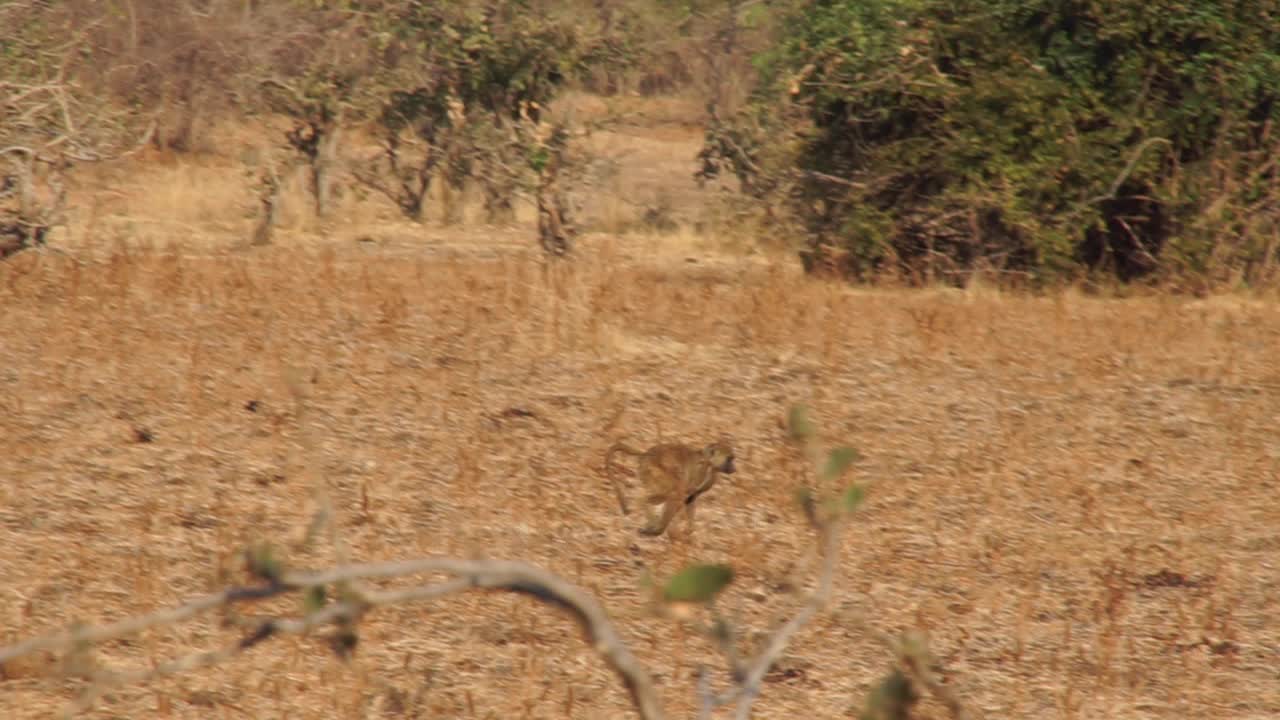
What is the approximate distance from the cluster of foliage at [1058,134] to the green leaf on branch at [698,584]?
10.1 metres

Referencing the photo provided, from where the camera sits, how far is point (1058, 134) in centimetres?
1140

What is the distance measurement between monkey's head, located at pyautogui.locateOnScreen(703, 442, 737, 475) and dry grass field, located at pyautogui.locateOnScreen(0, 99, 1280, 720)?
23 cm

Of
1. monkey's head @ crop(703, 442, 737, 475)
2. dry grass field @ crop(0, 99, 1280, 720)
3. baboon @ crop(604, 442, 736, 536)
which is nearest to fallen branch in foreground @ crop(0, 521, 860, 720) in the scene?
dry grass field @ crop(0, 99, 1280, 720)

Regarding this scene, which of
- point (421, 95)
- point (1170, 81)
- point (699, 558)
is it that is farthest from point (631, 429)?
point (421, 95)

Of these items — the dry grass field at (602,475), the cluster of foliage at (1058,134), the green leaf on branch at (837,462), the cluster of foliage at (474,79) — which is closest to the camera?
the green leaf on branch at (837,462)

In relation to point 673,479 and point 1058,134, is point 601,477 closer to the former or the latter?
point 673,479

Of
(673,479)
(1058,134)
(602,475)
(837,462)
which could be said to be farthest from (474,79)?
(837,462)

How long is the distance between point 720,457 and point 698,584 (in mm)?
4333

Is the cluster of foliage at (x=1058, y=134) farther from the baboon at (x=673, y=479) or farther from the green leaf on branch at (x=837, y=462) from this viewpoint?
the green leaf on branch at (x=837, y=462)

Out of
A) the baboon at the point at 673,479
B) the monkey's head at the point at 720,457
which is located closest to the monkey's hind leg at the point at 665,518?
the baboon at the point at 673,479

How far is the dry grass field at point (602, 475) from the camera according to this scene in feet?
14.5

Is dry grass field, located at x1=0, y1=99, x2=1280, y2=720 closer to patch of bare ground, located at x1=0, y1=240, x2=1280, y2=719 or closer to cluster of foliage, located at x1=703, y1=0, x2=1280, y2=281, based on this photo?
patch of bare ground, located at x1=0, y1=240, x2=1280, y2=719

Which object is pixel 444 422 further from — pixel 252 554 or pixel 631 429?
pixel 252 554

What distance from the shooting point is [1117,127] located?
37.3ft
